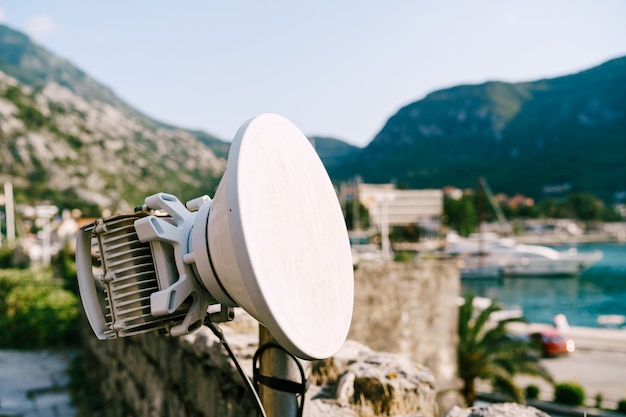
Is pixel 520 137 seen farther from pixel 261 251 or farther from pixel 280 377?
pixel 261 251

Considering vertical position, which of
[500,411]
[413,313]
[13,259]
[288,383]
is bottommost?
[413,313]

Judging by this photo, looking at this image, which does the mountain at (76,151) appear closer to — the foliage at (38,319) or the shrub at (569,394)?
the shrub at (569,394)

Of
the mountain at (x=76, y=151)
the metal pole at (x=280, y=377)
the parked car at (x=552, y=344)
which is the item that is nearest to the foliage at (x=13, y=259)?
the parked car at (x=552, y=344)

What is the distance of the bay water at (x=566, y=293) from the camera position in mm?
36344

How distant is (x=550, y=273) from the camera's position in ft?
175

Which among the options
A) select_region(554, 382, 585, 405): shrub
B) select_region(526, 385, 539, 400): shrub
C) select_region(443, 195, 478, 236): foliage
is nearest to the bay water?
select_region(443, 195, 478, 236): foliage

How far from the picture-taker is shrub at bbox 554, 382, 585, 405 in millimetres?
12125

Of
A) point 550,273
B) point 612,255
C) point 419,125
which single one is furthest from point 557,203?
point 550,273

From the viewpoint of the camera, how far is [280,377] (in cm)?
135

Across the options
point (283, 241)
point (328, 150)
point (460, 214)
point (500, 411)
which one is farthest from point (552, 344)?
point (460, 214)

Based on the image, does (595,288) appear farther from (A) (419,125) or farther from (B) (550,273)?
(A) (419,125)

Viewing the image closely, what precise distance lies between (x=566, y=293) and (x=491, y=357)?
37.8 metres

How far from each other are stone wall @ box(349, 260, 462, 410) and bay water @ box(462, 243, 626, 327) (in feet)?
73.5

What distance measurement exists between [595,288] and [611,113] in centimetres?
4749
